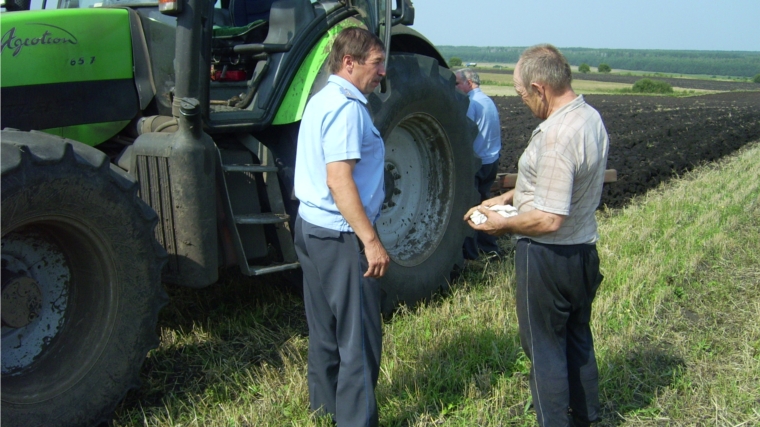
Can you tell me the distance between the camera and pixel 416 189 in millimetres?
4863

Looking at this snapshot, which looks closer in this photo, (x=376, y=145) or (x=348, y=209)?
(x=348, y=209)

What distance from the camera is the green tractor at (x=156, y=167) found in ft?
9.71

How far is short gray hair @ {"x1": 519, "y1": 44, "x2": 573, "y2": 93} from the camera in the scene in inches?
110

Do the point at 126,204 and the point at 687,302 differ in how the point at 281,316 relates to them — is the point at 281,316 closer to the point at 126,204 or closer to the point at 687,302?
the point at 126,204

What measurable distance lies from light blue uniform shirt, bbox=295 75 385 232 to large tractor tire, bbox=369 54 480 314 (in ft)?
4.61

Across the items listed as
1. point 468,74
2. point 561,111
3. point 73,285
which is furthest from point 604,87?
point 73,285

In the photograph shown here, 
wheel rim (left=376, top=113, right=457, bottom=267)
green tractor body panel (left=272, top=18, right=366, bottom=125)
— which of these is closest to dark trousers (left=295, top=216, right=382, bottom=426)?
green tractor body panel (left=272, top=18, right=366, bottom=125)

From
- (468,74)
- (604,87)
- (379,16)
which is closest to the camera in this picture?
(379,16)

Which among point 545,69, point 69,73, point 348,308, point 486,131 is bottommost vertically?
point 348,308

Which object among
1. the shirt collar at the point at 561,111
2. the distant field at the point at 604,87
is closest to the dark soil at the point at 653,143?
the shirt collar at the point at 561,111

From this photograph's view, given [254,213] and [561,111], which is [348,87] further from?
[254,213]

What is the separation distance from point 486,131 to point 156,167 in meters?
3.24

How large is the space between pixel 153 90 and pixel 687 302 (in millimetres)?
3424

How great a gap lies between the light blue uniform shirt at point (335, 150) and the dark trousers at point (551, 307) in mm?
661
